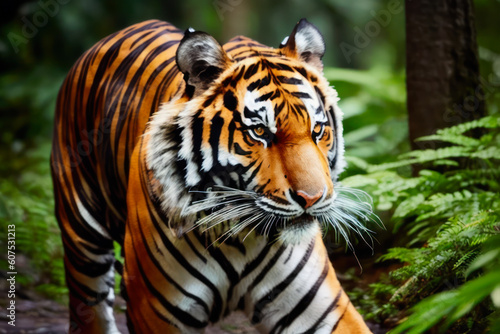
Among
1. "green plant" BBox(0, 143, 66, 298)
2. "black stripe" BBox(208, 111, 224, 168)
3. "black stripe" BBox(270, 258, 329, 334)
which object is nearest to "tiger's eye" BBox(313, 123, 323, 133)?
"black stripe" BBox(208, 111, 224, 168)

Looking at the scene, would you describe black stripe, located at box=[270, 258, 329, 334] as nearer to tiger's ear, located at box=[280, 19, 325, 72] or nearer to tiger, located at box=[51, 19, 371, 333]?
tiger, located at box=[51, 19, 371, 333]

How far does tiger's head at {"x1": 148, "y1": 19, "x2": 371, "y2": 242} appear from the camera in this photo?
86.1 inches

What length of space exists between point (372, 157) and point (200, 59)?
2.92m

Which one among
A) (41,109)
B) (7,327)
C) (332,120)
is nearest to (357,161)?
(332,120)

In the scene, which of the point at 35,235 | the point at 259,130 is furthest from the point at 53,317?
the point at 259,130

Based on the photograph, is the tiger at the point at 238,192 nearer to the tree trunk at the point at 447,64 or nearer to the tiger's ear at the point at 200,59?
the tiger's ear at the point at 200,59

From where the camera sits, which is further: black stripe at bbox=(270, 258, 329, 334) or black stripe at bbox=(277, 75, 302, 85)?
black stripe at bbox=(270, 258, 329, 334)

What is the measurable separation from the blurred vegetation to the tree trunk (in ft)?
0.83

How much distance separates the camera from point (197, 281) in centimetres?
251

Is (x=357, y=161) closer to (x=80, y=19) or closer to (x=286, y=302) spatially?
(x=286, y=302)

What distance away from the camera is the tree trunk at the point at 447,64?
4.22 metres

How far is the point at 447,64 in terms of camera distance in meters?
4.26

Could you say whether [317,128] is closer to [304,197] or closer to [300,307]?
[304,197]

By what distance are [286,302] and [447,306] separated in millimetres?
1068
